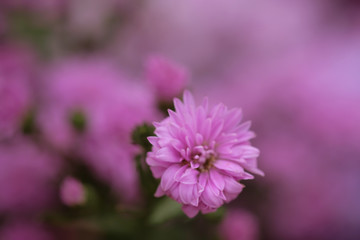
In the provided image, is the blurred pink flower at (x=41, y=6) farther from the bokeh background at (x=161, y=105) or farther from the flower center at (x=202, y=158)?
the flower center at (x=202, y=158)

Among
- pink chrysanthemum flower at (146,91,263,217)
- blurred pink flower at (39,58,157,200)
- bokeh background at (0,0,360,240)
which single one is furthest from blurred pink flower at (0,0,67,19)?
pink chrysanthemum flower at (146,91,263,217)

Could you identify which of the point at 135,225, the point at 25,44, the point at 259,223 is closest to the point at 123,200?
the point at 135,225

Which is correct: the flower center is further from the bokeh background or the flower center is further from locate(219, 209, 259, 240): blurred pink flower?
locate(219, 209, 259, 240): blurred pink flower

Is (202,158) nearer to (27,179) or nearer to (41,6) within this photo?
(27,179)

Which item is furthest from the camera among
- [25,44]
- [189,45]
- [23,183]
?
[189,45]

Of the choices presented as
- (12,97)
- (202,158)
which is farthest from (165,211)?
(12,97)

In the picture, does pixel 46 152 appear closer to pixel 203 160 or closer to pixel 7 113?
pixel 7 113
